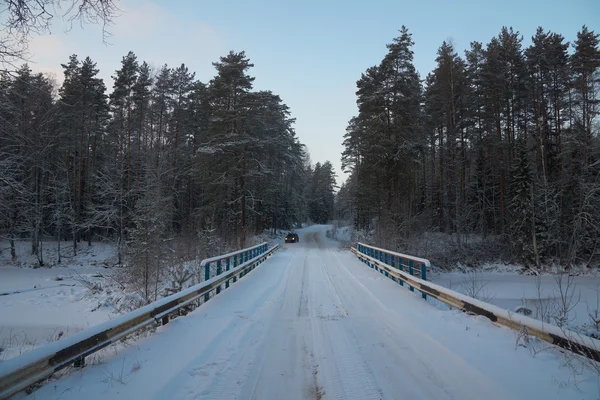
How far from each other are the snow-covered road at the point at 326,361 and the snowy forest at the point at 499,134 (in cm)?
1475

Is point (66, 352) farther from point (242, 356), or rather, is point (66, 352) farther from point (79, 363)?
point (242, 356)

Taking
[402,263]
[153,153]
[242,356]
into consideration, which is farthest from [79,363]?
[153,153]

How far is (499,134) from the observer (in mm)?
27188

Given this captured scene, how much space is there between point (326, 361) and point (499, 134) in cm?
2891

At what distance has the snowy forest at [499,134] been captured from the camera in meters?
22.7

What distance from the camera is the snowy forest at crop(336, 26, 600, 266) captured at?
22.7 m

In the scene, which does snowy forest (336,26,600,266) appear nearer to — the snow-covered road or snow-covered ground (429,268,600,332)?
snow-covered ground (429,268,600,332)

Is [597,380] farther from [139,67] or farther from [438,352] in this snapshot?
[139,67]

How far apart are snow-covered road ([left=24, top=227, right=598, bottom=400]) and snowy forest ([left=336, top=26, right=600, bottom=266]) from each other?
14755 millimetres

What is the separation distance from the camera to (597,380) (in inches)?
132

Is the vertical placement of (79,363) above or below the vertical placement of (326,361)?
above

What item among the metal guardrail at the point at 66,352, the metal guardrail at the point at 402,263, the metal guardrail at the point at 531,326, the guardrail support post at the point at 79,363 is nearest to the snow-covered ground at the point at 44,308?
the metal guardrail at the point at 66,352

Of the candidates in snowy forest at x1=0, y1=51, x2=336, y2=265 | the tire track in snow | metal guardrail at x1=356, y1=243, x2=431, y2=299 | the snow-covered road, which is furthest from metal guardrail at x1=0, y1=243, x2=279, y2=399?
snowy forest at x1=0, y1=51, x2=336, y2=265

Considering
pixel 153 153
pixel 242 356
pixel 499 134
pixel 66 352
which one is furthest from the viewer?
pixel 499 134
